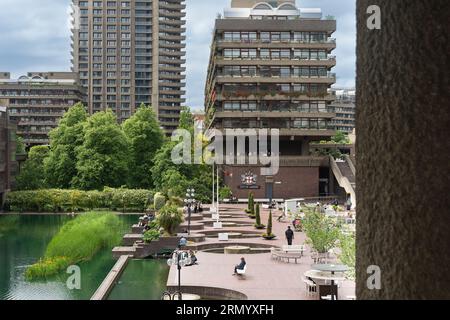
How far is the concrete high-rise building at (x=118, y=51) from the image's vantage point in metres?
119

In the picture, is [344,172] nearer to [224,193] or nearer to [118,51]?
[224,193]

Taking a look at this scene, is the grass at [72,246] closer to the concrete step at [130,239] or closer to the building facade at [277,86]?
the concrete step at [130,239]

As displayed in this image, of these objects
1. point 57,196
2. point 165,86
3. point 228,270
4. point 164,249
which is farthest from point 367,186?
point 165,86

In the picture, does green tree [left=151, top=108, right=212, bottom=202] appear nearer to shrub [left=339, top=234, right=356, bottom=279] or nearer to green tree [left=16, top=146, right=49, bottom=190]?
green tree [left=16, top=146, right=49, bottom=190]

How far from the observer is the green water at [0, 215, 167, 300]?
2083 cm

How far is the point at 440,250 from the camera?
9.14 feet

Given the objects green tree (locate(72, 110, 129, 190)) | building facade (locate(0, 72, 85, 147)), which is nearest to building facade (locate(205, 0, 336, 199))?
green tree (locate(72, 110, 129, 190))

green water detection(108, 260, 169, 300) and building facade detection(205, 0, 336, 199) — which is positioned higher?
building facade detection(205, 0, 336, 199)

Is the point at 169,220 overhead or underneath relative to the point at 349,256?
underneath

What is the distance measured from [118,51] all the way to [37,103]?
2217cm

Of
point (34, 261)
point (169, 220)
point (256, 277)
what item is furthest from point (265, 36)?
point (256, 277)

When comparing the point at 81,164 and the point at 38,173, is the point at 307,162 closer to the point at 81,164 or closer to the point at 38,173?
the point at 81,164

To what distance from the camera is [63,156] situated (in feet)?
192

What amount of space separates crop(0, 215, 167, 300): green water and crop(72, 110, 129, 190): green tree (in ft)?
49.5
